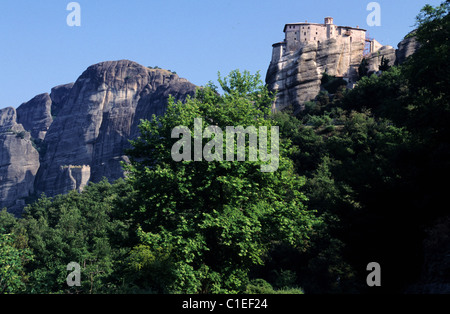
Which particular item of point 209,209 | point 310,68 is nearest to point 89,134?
point 310,68

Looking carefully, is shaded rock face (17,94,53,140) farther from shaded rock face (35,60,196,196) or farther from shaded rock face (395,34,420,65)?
shaded rock face (395,34,420,65)

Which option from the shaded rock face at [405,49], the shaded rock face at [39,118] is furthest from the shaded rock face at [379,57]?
the shaded rock face at [39,118]

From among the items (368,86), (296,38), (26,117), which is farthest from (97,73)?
(368,86)

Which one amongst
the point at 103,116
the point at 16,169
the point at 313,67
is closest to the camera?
the point at 313,67

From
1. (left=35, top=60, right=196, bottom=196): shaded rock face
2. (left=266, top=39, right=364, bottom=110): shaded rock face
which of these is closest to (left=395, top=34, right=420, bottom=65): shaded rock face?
(left=266, top=39, right=364, bottom=110): shaded rock face

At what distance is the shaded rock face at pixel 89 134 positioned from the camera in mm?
153750

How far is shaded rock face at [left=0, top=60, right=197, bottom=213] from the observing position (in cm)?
15375

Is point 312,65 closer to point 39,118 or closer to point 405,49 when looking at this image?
point 405,49

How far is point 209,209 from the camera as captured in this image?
22.0 metres

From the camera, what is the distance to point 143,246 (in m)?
21.6

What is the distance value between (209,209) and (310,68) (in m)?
75.5

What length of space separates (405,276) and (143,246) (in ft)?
36.3

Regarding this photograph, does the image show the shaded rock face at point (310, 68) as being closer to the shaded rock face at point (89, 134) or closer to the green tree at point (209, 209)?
the shaded rock face at point (89, 134)

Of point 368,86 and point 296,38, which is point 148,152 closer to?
point 368,86
